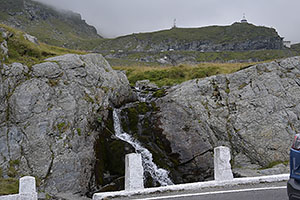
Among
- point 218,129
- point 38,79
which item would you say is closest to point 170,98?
point 218,129

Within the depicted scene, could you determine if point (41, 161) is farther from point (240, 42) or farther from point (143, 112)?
point (240, 42)

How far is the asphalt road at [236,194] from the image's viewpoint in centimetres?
732

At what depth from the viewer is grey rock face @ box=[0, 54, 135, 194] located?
1397 cm

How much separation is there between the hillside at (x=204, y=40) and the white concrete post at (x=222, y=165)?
10306cm

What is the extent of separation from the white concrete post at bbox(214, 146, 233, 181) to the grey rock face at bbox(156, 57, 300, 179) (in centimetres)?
773

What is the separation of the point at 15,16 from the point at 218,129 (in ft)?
464

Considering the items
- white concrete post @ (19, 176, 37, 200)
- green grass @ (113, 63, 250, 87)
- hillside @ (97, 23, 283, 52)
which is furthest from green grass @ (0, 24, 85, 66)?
hillside @ (97, 23, 283, 52)

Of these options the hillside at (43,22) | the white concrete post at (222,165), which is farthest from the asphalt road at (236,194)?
the hillside at (43,22)

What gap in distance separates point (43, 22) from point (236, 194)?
156 metres

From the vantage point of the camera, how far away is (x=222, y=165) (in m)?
8.84

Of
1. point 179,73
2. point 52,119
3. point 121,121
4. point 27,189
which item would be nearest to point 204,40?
point 179,73

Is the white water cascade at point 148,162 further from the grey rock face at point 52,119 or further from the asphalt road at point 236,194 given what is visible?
the asphalt road at point 236,194

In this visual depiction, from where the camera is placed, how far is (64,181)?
13789mm

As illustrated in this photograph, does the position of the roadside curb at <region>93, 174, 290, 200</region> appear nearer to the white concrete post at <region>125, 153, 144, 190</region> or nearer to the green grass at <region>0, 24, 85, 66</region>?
the white concrete post at <region>125, 153, 144, 190</region>
